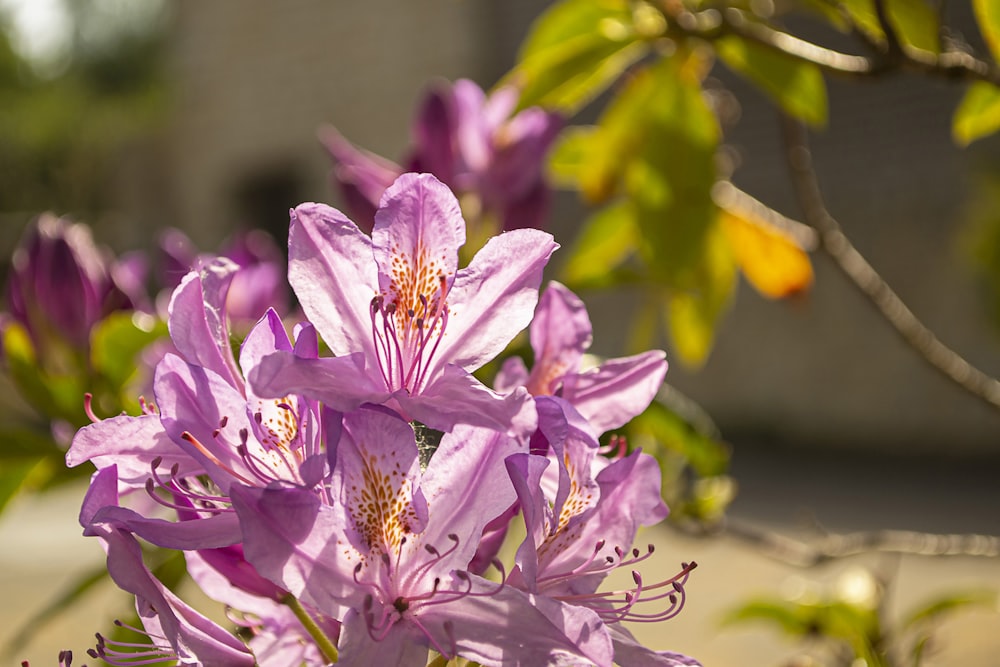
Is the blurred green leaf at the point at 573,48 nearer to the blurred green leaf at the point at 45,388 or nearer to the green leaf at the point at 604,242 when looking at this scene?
the green leaf at the point at 604,242

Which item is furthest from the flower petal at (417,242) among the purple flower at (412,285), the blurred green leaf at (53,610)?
the blurred green leaf at (53,610)

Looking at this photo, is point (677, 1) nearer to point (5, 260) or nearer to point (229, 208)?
point (229, 208)

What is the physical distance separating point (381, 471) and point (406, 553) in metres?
0.06

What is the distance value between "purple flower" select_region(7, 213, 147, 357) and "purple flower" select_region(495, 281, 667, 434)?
1.73 feet

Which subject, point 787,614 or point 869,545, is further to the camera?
point 787,614

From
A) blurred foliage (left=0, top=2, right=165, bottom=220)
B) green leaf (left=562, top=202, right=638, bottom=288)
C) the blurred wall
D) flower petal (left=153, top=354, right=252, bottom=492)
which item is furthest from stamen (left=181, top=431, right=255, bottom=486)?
blurred foliage (left=0, top=2, right=165, bottom=220)

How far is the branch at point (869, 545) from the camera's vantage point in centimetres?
92

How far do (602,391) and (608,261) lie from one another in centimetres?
64

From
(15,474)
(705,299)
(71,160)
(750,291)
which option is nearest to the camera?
(15,474)

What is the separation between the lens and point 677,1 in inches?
35.0

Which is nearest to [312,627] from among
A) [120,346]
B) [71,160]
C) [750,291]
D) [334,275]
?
[334,275]

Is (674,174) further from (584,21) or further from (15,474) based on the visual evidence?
(15,474)

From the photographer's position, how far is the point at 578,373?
597 millimetres

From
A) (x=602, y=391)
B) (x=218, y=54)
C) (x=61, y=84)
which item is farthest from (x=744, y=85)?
(x=61, y=84)
